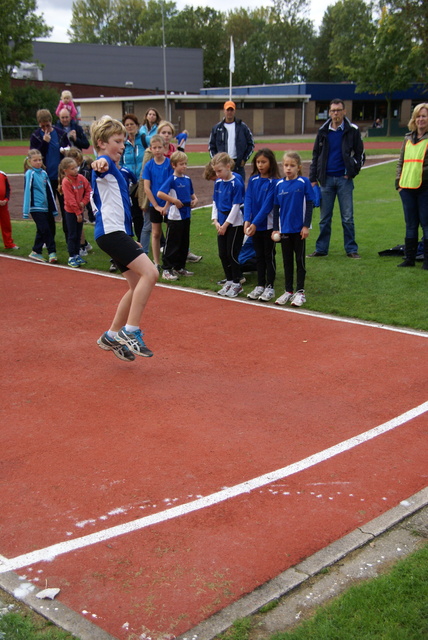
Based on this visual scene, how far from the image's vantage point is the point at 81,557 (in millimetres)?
A: 3268

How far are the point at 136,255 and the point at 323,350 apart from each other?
2.09 metres

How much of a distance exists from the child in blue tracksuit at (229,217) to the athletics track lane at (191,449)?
1208mm

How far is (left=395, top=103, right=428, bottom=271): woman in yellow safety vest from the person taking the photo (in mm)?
9266

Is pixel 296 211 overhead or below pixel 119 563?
overhead

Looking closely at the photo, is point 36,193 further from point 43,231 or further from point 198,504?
point 198,504

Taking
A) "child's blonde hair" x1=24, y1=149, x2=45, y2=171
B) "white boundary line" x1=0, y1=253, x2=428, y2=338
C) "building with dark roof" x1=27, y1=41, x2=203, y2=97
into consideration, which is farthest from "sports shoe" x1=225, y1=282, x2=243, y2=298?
"building with dark roof" x1=27, y1=41, x2=203, y2=97

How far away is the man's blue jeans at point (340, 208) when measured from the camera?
1041 cm

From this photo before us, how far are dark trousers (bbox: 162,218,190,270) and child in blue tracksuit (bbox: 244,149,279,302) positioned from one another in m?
1.35

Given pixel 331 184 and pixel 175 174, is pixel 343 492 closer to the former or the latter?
pixel 175 174

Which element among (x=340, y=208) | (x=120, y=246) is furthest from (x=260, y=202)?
(x=120, y=246)

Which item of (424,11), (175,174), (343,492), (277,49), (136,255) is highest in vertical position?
(277,49)

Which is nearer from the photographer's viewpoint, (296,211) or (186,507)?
(186,507)

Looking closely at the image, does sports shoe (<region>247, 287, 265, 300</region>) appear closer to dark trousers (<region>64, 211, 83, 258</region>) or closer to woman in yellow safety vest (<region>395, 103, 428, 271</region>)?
woman in yellow safety vest (<region>395, 103, 428, 271</region>)

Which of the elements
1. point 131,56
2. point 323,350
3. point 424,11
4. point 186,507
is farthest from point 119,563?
point 131,56
